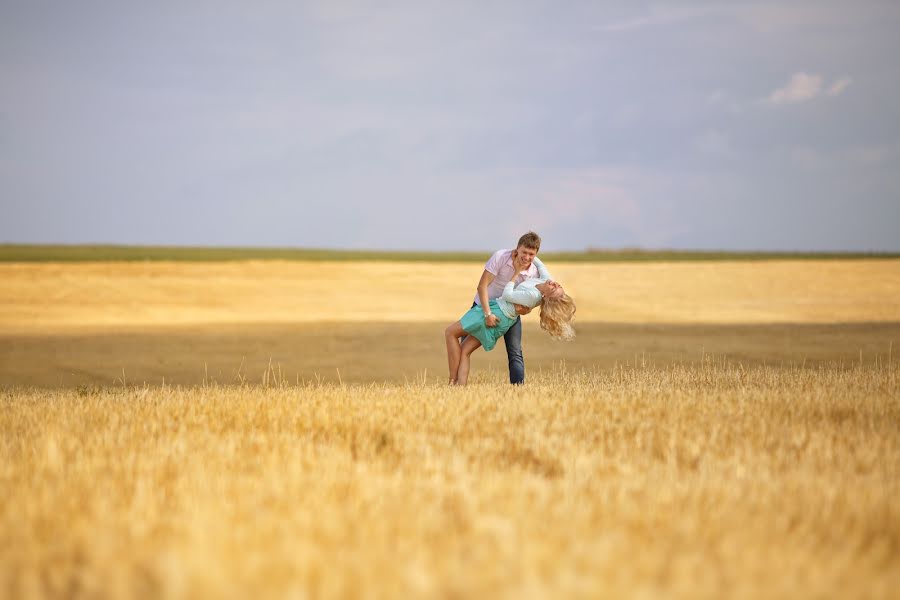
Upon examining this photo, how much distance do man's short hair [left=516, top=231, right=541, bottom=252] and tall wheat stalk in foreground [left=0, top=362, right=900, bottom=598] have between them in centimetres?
254

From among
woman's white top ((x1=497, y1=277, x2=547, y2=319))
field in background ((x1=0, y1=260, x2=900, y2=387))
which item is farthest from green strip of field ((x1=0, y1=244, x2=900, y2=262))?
woman's white top ((x1=497, y1=277, x2=547, y2=319))

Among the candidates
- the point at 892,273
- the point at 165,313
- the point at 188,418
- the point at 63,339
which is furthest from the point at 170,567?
the point at 892,273

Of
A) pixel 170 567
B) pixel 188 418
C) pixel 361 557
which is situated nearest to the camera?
pixel 170 567

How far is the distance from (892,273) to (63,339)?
3873cm

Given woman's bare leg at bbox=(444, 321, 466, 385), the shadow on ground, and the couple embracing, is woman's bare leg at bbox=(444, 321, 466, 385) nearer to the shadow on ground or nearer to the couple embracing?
the couple embracing

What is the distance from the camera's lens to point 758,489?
15.9ft

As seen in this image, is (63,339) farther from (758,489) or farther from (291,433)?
(758,489)

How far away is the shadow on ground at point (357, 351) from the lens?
16.2 meters

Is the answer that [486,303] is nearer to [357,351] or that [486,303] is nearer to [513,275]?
[513,275]

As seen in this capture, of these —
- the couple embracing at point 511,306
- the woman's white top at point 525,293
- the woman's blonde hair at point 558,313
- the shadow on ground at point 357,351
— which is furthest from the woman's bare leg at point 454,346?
the shadow on ground at point 357,351

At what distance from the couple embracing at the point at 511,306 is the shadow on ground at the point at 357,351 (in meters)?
3.10

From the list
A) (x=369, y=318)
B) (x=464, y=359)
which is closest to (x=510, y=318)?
(x=464, y=359)

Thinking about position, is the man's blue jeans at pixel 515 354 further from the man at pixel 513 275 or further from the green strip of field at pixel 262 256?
the green strip of field at pixel 262 256

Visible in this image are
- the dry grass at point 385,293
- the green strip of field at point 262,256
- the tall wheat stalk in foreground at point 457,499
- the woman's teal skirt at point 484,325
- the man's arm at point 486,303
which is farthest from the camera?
the green strip of field at point 262,256
